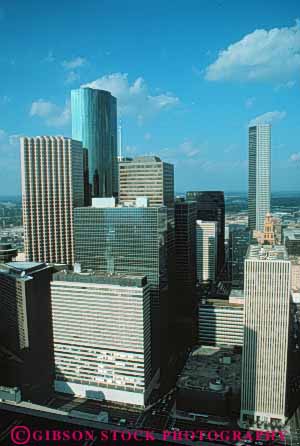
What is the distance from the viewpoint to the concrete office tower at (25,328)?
2430cm

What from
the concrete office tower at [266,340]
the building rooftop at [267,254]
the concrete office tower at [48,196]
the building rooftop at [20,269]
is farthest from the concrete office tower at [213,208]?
the building rooftop at [20,269]

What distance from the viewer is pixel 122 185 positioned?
3244cm

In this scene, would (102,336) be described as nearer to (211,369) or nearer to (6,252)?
(211,369)

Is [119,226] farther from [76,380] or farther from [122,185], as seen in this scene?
[76,380]

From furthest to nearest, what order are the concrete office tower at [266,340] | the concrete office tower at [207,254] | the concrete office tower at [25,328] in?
1. the concrete office tower at [207,254]
2. the concrete office tower at [25,328]
3. the concrete office tower at [266,340]

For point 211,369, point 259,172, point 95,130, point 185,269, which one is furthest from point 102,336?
point 259,172

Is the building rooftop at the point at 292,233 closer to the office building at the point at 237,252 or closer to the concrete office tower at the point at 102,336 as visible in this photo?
the office building at the point at 237,252

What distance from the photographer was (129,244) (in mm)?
28953

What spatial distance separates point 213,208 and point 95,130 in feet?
72.9

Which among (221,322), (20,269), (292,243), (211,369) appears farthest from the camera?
(292,243)

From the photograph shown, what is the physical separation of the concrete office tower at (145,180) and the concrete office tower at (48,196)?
5.96 metres

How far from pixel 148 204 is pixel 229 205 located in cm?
3563

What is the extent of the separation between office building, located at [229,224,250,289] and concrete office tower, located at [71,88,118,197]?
1827 centimetres

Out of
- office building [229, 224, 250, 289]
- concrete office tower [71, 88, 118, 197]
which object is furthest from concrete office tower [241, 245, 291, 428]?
concrete office tower [71, 88, 118, 197]
